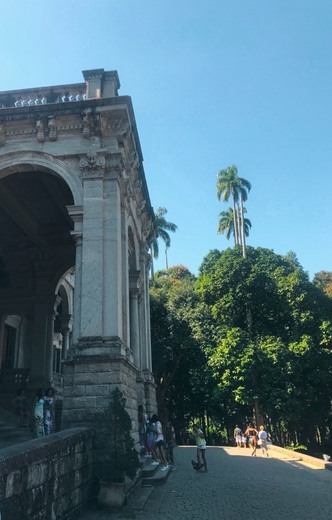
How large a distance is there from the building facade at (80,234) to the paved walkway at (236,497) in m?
2.01

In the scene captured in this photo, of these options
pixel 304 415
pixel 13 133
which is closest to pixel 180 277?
pixel 304 415

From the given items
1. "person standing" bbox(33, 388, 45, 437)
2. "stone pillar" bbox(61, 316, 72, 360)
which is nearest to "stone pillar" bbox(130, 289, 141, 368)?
"person standing" bbox(33, 388, 45, 437)

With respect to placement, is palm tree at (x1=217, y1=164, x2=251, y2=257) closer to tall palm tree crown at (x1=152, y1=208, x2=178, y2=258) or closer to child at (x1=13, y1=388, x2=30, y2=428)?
tall palm tree crown at (x1=152, y1=208, x2=178, y2=258)

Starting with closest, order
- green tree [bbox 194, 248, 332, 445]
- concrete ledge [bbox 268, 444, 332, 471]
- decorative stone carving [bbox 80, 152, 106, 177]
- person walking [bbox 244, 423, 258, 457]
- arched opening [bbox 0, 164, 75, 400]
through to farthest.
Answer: decorative stone carving [bbox 80, 152, 106, 177] < concrete ledge [bbox 268, 444, 332, 471] < arched opening [bbox 0, 164, 75, 400] < person walking [bbox 244, 423, 258, 457] < green tree [bbox 194, 248, 332, 445]

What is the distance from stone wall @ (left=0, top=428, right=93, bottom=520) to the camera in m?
4.71

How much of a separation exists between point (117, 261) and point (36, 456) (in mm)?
5315

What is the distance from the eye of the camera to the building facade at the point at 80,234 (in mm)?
9266

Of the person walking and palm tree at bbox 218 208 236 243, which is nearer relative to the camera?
the person walking

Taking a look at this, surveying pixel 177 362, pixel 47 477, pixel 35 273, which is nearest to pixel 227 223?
pixel 177 362

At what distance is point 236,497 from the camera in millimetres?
8914

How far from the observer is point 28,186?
14.4 metres

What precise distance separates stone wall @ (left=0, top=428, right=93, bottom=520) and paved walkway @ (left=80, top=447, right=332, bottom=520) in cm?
63

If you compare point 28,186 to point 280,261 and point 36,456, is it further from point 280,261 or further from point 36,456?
point 280,261

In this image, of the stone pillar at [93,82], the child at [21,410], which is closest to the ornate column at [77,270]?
the stone pillar at [93,82]
